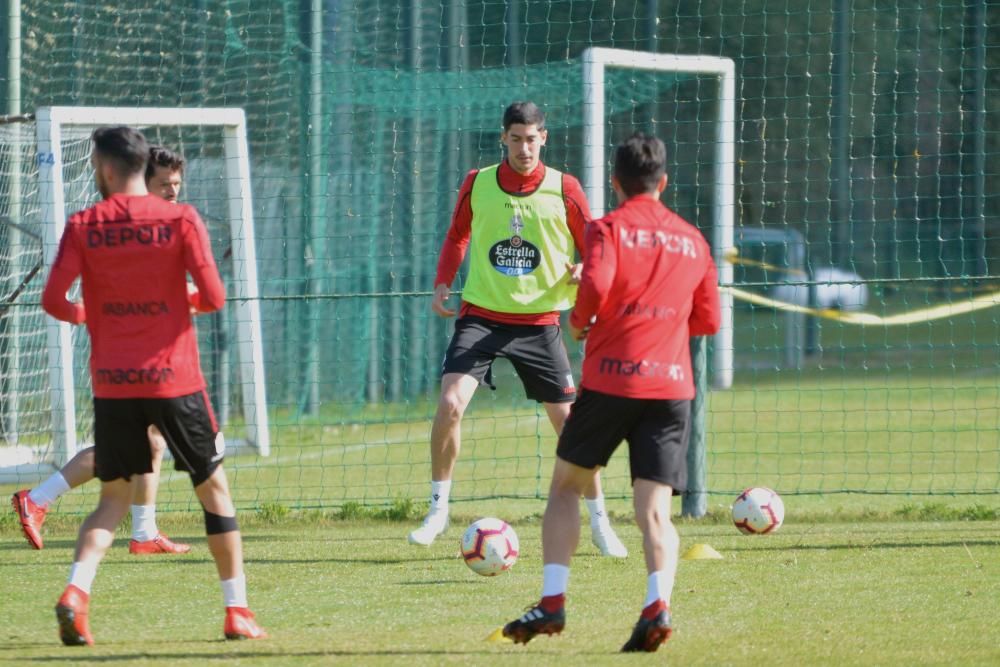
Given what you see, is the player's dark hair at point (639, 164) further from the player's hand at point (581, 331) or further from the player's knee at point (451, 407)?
the player's knee at point (451, 407)

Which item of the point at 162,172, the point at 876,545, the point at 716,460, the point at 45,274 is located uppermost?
the point at 162,172

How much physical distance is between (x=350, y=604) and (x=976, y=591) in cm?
267

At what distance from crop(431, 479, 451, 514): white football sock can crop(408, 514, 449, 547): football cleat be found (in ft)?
0.12

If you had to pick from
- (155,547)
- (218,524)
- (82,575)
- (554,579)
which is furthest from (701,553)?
(82,575)

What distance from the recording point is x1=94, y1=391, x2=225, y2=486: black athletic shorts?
16.5 ft

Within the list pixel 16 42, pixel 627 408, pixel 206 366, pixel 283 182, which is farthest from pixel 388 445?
pixel 627 408

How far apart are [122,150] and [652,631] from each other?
243cm

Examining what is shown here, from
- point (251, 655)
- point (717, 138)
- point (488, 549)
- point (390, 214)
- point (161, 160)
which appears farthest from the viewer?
point (390, 214)

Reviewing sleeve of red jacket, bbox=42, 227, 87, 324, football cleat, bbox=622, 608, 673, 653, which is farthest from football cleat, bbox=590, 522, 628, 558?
sleeve of red jacket, bbox=42, 227, 87, 324

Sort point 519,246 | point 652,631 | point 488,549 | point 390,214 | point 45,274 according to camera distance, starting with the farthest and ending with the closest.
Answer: point 390,214
point 45,274
point 519,246
point 488,549
point 652,631

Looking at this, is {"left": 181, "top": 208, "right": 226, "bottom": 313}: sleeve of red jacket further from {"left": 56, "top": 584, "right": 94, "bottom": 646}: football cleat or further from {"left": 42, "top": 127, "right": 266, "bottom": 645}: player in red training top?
{"left": 56, "top": 584, "right": 94, "bottom": 646}: football cleat

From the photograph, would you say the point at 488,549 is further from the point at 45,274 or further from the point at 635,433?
the point at 45,274

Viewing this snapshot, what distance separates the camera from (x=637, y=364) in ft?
16.3

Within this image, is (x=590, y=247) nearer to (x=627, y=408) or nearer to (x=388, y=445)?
(x=627, y=408)
